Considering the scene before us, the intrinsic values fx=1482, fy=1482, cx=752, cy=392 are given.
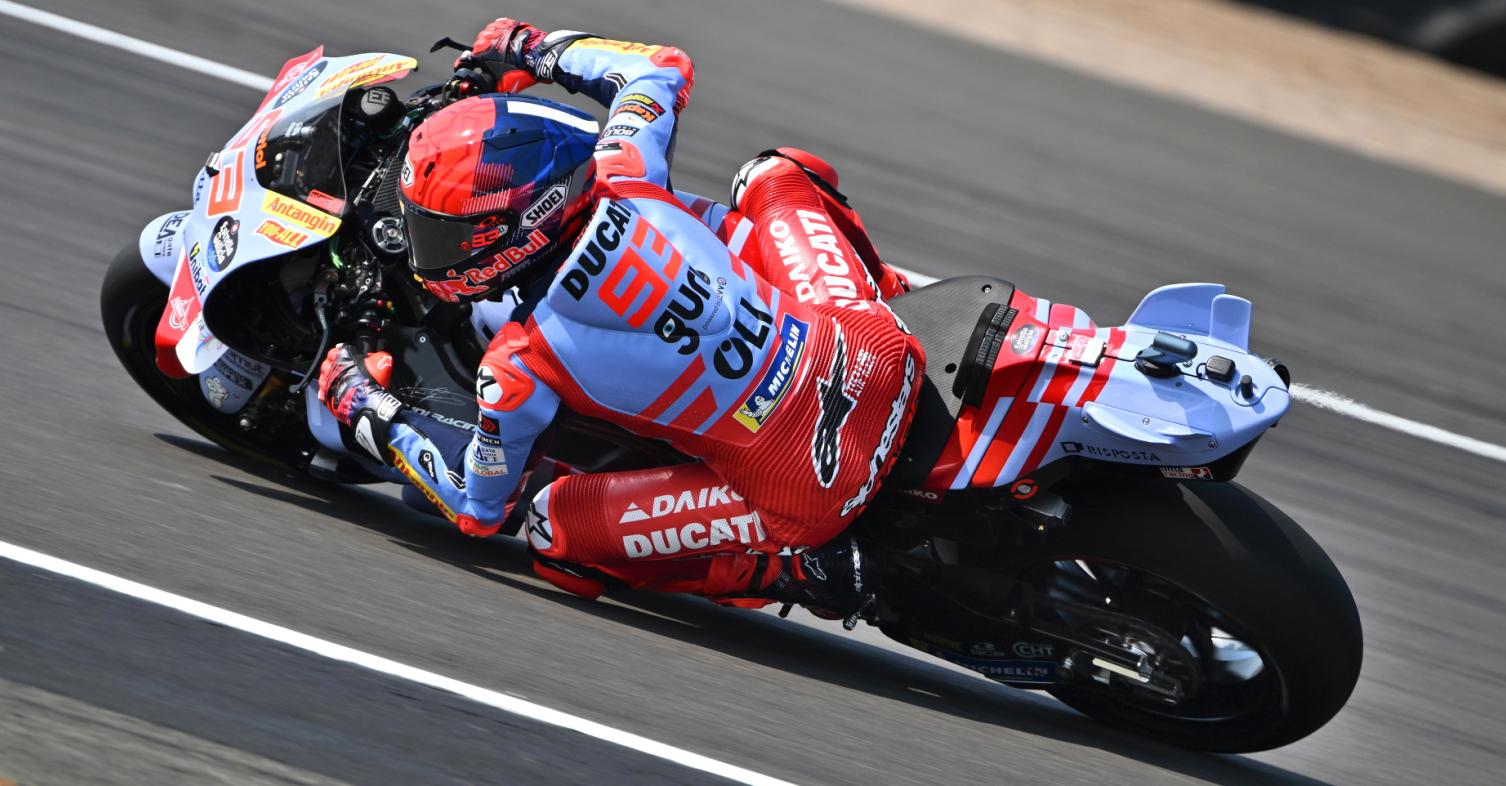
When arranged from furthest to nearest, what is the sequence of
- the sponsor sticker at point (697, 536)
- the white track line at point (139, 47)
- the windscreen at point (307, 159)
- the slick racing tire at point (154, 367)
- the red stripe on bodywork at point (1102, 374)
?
1. the white track line at point (139, 47)
2. the slick racing tire at point (154, 367)
3. the windscreen at point (307, 159)
4. the sponsor sticker at point (697, 536)
5. the red stripe on bodywork at point (1102, 374)

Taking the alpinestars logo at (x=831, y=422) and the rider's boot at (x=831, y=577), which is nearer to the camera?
the alpinestars logo at (x=831, y=422)

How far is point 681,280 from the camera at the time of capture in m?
4.00

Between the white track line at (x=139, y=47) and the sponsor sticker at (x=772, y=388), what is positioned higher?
the sponsor sticker at (x=772, y=388)

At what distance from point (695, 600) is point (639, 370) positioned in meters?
1.23

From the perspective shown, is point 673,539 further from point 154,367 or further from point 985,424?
point 154,367

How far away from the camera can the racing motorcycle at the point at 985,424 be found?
3.91 meters

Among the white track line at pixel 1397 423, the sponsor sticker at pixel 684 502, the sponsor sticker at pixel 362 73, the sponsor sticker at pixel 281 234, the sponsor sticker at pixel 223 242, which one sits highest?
the sponsor sticker at pixel 362 73

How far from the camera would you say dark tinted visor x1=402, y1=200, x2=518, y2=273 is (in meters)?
3.85

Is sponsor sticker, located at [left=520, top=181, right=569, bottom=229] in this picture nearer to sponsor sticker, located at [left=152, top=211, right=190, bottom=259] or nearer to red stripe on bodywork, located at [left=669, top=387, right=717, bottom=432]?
red stripe on bodywork, located at [left=669, top=387, right=717, bottom=432]

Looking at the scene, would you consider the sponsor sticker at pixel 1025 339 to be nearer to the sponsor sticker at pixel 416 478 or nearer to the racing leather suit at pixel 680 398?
the racing leather suit at pixel 680 398

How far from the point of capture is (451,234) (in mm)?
3861

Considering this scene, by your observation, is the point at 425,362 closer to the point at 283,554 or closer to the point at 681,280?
the point at 283,554

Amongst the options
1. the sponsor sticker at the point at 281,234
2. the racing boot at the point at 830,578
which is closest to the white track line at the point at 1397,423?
the racing boot at the point at 830,578

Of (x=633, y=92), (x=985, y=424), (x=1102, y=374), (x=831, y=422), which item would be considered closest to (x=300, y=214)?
(x=633, y=92)
